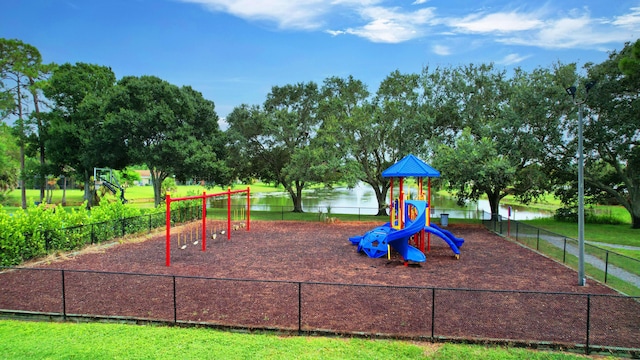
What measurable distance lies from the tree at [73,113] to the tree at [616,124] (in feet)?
126

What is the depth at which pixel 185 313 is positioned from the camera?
8.35 metres

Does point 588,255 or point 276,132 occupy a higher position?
point 276,132

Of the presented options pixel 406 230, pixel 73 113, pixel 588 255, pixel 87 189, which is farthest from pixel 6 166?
pixel 588 255

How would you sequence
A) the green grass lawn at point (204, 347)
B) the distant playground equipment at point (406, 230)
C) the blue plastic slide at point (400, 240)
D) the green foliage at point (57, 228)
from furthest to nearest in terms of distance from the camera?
1. the distant playground equipment at point (406, 230)
2. the blue plastic slide at point (400, 240)
3. the green foliage at point (57, 228)
4. the green grass lawn at point (204, 347)

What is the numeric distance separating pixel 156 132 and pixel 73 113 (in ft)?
41.1

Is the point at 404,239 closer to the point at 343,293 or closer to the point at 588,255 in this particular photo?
the point at 343,293

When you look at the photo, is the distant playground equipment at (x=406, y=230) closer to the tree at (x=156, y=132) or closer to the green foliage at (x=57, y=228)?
the green foliage at (x=57, y=228)

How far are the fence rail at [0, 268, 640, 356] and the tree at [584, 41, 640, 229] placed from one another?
2012 cm

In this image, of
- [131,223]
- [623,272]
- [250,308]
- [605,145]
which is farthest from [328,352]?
[605,145]

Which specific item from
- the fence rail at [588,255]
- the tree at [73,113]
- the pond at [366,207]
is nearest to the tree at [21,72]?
the tree at [73,113]

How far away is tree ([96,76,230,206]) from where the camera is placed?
28.8m

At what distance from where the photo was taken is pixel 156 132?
30141 millimetres

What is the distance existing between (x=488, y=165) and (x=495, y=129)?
5.26m

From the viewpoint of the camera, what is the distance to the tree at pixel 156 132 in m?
28.8
